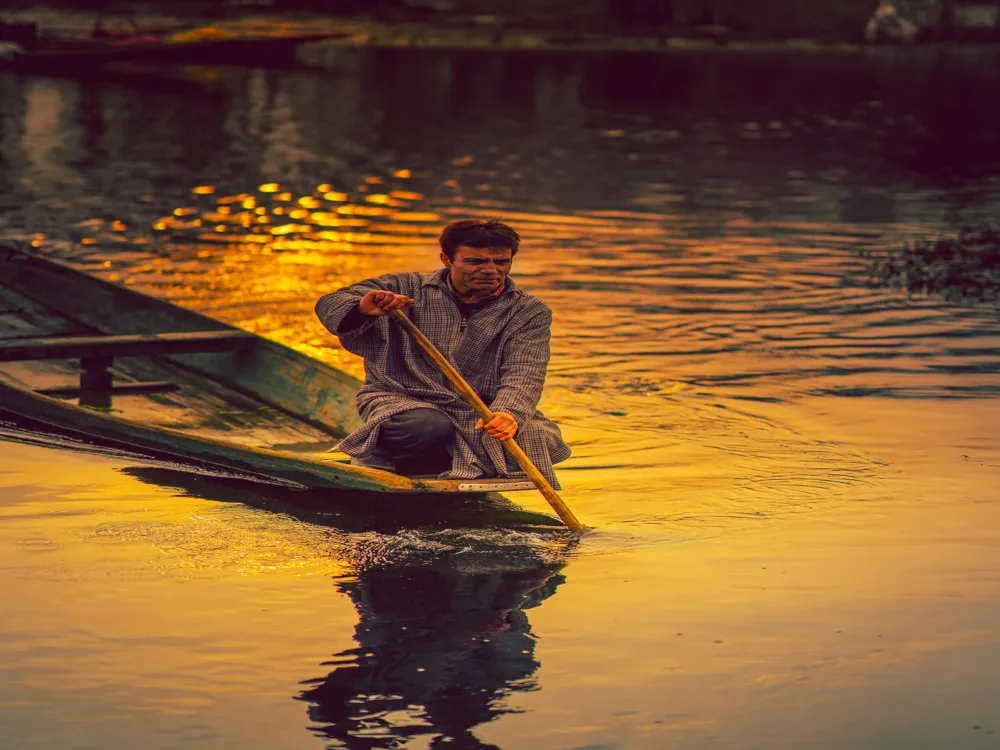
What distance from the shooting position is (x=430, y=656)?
575 centimetres

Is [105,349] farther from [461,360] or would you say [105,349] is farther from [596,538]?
[596,538]

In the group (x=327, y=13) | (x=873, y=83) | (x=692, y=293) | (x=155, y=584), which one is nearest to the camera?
(x=155, y=584)

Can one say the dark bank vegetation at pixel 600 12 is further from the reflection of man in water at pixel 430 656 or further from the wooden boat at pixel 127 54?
the reflection of man in water at pixel 430 656

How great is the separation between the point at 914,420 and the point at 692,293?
4664mm

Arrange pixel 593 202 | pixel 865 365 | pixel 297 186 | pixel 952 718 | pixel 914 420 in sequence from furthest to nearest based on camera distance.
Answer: pixel 297 186
pixel 593 202
pixel 865 365
pixel 914 420
pixel 952 718

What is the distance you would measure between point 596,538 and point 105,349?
3.09 m

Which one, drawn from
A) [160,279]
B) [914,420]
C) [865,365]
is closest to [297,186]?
[160,279]

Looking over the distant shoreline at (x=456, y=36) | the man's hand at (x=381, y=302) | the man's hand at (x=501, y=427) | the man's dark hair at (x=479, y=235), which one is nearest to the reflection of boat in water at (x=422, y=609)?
the man's hand at (x=501, y=427)

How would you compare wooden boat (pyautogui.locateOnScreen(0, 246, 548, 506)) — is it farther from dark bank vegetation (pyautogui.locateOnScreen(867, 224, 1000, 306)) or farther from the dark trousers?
dark bank vegetation (pyautogui.locateOnScreen(867, 224, 1000, 306))

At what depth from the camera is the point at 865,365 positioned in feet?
37.1

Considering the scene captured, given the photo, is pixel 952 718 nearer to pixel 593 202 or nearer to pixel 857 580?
pixel 857 580

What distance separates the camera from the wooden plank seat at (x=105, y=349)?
8.91 metres

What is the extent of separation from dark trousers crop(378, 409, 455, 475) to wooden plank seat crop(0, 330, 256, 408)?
7.41ft

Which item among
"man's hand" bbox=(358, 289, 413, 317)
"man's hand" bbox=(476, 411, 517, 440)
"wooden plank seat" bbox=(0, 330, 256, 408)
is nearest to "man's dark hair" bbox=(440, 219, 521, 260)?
"man's hand" bbox=(358, 289, 413, 317)
